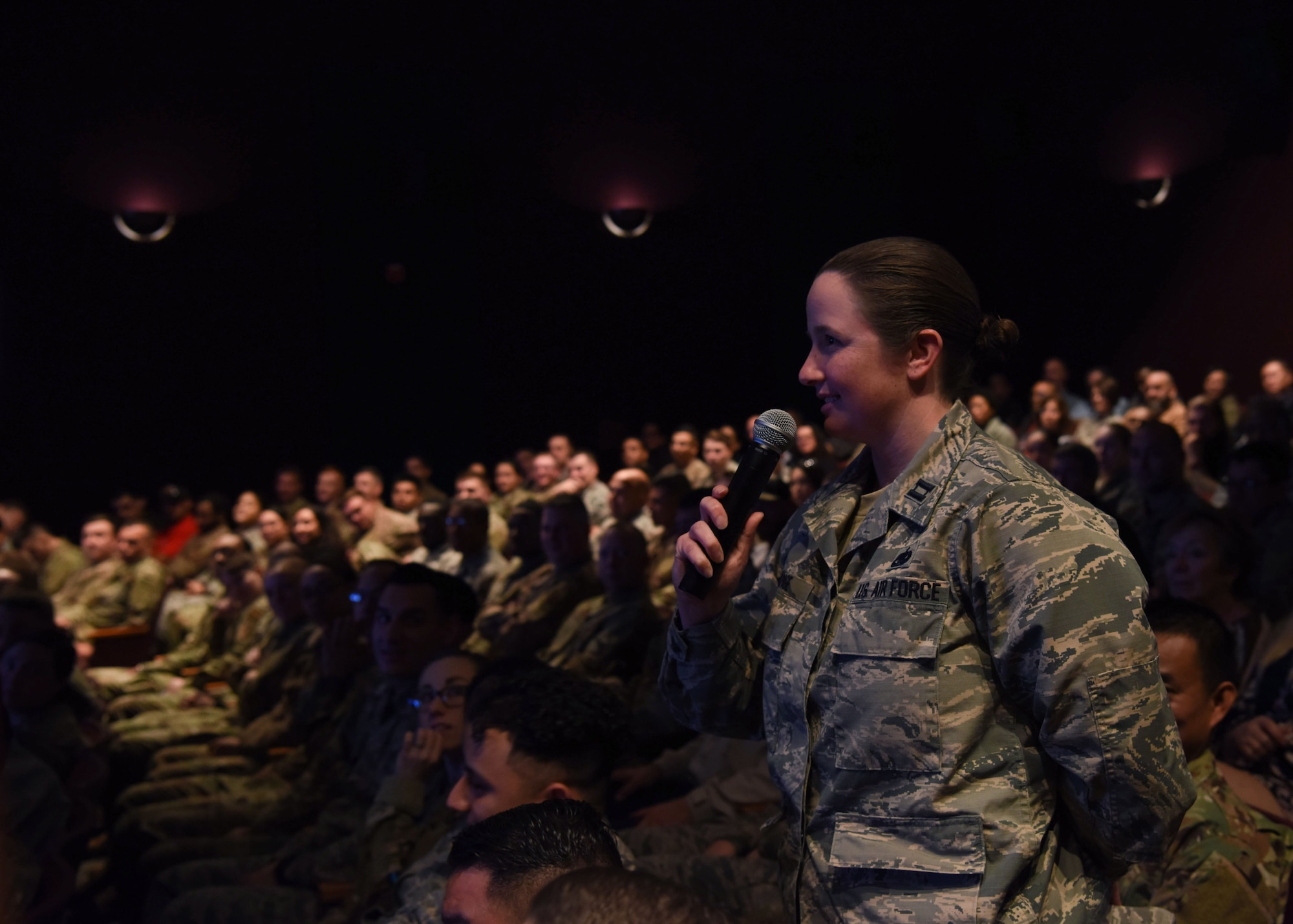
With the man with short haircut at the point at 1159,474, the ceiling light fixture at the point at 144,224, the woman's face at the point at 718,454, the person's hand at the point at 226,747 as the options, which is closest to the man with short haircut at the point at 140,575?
the person's hand at the point at 226,747

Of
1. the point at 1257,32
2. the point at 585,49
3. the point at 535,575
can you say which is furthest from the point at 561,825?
the point at 585,49

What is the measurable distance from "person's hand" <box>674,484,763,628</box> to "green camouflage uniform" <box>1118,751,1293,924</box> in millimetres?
757

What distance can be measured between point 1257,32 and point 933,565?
8.09 meters

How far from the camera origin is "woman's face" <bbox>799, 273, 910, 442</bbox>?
111 cm

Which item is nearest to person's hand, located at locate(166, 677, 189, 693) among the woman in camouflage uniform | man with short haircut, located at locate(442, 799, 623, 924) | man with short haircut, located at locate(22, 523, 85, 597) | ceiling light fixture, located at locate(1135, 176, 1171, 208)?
man with short haircut, located at locate(22, 523, 85, 597)

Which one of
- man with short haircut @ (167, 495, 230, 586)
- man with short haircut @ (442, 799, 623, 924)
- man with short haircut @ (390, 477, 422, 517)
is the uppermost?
man with short haircut @ (442, 799, 623, 924)

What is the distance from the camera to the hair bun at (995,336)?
1.17 m

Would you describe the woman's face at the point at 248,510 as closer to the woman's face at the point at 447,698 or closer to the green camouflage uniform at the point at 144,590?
the green camouflage uniform at the point at 144,590

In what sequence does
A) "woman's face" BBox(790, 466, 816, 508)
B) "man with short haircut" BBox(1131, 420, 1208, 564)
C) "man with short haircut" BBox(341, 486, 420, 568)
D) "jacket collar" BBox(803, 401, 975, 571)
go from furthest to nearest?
"man with short haircut" BBox(341, 486, 420, 568) < "woman's face" BBox(790, 466, 816, 508) < "man with short haircut" BBox(1131, 420, 1208, 564) < "jacket collar" BBox(803, 401, 975, 571)

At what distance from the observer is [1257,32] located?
24.3ft

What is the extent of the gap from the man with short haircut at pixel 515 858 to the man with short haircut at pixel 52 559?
6.11 metres

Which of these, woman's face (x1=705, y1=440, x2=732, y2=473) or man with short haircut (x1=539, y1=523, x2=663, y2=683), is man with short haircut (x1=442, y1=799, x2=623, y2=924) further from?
woman's face (x1=705, y1=440, x2=732, y2=473)

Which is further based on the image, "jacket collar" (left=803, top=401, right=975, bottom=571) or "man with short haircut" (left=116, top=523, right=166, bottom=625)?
"man with short haircut" (left=116, top=523, right=166, bottom=625)

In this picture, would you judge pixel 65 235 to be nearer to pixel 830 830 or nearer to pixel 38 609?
pixel 38 609
